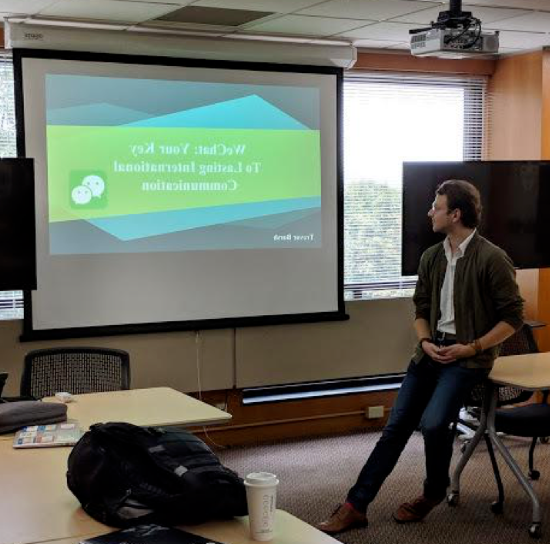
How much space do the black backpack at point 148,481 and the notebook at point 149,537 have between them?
0.06 m

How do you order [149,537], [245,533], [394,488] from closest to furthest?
1. [149,537]
2. [245,533]
3. [394,488]

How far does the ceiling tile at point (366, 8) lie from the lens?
4812mm

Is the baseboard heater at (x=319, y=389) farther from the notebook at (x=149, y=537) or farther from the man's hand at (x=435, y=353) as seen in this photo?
the notebook at (x=149, y=537)

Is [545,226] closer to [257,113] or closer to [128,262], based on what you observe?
[257,113]

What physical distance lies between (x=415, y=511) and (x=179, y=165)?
2.49m

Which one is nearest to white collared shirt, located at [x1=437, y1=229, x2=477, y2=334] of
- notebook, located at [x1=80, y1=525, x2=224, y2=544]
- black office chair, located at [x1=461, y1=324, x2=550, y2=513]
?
black office chair, located at [x1=461, y1=324, x2=550, y2=513]

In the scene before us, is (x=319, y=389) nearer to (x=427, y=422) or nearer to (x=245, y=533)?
(x=427, y=422)

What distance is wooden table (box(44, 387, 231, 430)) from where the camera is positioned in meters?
3.51

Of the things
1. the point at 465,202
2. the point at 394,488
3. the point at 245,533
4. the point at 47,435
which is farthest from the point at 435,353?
the point at 245,533

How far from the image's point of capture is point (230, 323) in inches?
231

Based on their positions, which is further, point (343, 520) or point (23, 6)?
point (23, 6)

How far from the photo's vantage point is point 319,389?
21.0ft

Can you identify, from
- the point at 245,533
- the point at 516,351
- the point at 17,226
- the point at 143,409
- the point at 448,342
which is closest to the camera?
the point at 245,533

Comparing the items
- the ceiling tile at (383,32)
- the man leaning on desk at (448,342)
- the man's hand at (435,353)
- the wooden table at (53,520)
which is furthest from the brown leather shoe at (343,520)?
the ceiling tile at (383,32)
